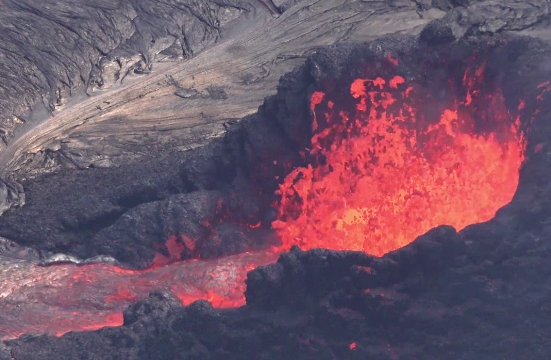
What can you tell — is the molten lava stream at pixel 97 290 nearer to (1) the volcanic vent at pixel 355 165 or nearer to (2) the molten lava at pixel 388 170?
(1) the volcanic vent at pixel 355 165

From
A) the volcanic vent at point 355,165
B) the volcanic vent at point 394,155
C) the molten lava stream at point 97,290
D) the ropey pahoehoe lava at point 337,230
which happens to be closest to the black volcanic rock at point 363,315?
the ropey pahoehoe lava at point 337,230

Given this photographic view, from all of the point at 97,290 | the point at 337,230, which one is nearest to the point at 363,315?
the point at 337,230

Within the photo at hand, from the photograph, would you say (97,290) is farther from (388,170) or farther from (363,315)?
(388,170)

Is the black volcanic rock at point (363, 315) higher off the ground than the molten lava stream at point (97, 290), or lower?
higher

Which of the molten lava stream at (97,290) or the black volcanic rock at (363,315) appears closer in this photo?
the black volcanic rock at (363,315)

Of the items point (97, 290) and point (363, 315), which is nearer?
point (363, 315)

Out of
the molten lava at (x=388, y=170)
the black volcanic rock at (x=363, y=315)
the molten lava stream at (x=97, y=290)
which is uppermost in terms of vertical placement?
the molten lava at (x=388, y=170)

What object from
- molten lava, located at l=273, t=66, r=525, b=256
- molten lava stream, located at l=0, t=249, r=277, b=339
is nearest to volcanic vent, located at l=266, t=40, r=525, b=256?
molten lava, located at l=273, t=66, r=525, b=256

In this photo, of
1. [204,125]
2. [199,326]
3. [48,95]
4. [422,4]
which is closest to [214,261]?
[199,326]
